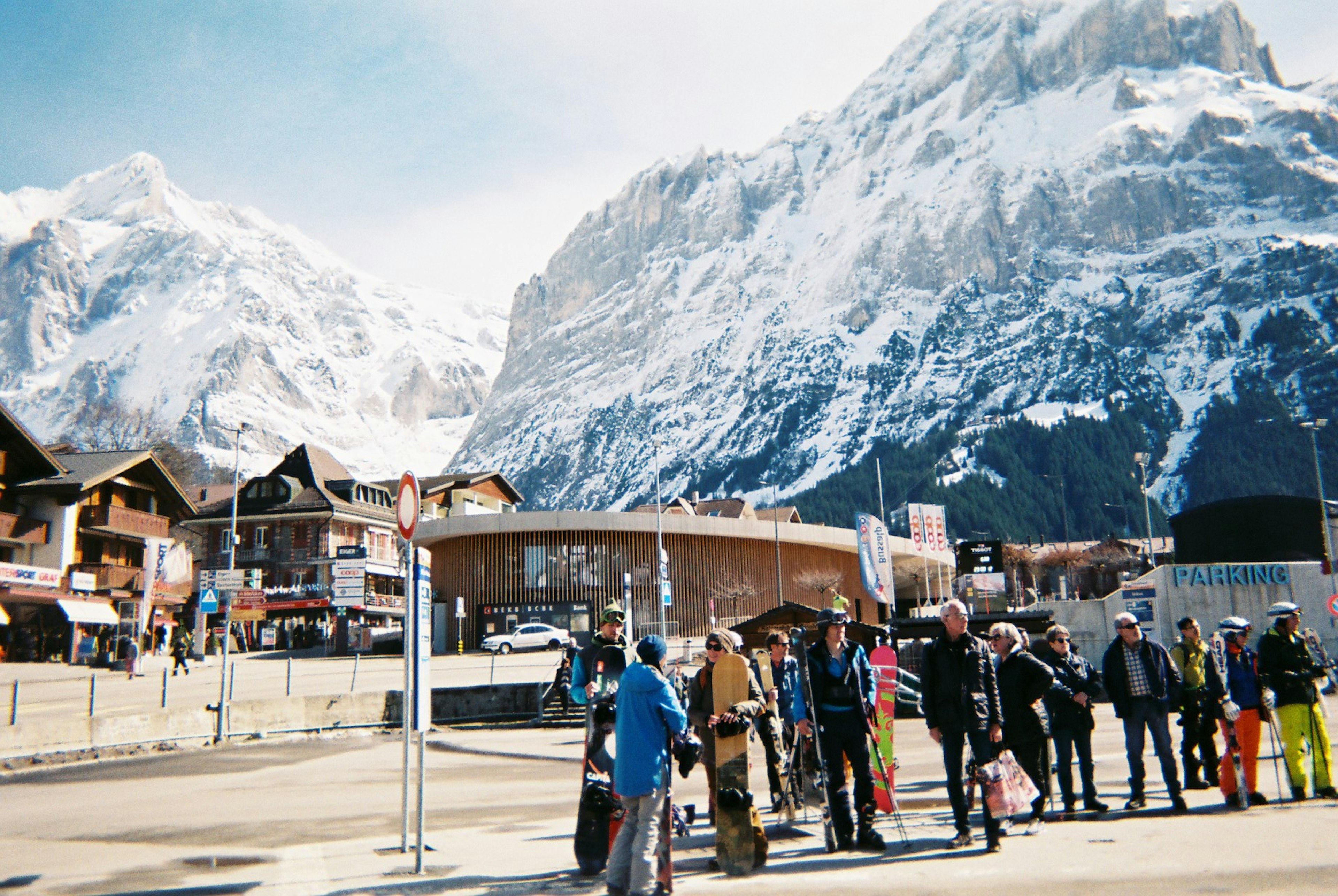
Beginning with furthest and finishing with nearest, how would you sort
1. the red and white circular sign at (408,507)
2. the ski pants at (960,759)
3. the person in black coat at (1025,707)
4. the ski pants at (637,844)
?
the person in black coat at (1025,707) → the red and white circular sign at (408,507) → the ski pants at (960,759) → the ski pants at (637,844)

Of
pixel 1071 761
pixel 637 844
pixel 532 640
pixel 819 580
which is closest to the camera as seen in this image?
pixel 637 844

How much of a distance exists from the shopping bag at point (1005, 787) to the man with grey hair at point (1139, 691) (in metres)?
1.71

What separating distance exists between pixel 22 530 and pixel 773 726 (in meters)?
40.4

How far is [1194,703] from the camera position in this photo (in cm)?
913

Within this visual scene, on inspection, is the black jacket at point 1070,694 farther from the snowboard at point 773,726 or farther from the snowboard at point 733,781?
the snowboard at point 733,781

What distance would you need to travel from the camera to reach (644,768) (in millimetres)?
6039

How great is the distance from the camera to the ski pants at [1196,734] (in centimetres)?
913

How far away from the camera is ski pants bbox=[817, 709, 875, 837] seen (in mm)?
7219

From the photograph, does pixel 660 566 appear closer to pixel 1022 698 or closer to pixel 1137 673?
pixel 1137 673

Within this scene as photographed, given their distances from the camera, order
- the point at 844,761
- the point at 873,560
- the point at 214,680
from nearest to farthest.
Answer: the point at 844,761 → the point at 873,560 → the point at 214,680

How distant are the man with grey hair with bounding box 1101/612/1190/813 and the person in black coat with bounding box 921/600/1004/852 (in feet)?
6.22

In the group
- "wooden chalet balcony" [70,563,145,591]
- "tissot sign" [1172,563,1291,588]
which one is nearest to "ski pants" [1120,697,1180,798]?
"tissot sign" [1172,563,1291,588]

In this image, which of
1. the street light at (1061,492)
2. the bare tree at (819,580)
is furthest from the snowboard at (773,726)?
the street light at (1061,492)

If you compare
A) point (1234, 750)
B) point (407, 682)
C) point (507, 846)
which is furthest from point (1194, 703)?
point (407, 682)
